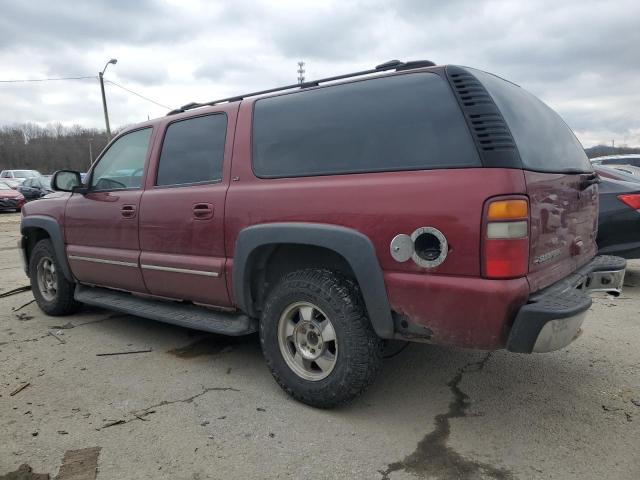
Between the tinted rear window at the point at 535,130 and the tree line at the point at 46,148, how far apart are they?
52699 millimetres

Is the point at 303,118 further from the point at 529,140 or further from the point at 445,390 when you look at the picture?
the point at 445,390

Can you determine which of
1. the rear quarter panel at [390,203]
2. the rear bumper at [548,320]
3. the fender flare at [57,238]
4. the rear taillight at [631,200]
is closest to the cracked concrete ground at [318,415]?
the rear bumper at [548,320]

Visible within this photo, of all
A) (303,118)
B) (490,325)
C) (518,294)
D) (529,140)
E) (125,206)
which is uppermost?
(303,118)

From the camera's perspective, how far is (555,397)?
3.04 meters

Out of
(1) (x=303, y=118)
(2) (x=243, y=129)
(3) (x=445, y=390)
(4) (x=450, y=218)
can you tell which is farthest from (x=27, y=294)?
(4) (x=450, y=218)

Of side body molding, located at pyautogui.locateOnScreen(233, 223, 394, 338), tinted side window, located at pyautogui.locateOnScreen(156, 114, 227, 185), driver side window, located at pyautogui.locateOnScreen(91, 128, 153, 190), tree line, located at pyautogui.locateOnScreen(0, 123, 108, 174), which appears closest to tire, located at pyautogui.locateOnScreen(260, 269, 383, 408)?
side body molding, located at pyautogui.locateOnScreen(233, 223, 394, 338)

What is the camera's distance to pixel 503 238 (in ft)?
7.36

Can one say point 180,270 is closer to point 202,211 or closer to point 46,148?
point 202,211

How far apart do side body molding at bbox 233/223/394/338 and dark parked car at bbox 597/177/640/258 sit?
378 cm

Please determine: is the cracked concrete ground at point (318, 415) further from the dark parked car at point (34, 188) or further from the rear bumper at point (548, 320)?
the dark parked car at point (34, 188)

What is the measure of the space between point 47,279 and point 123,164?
179 centimetres

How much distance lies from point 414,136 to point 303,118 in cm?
80

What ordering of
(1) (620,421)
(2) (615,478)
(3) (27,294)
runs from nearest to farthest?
(2) (615,478)
(1) (620,421)
(3) (27,294)

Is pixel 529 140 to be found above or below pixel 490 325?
above
